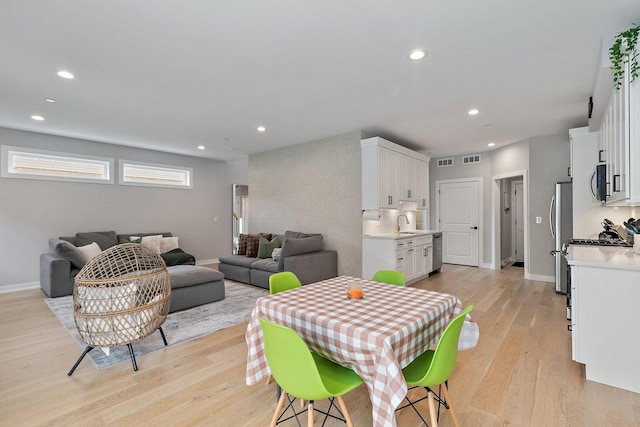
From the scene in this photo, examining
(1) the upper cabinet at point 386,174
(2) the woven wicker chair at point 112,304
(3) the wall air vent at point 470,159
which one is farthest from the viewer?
(3) the wall air vent at point 470,159

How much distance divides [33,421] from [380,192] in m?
4.51

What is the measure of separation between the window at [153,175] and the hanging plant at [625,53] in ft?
24.7

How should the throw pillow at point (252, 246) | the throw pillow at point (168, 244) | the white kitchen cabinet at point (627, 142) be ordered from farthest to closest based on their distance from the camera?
the throw pillow at point (168, 244)
the throw pillow at point (252, 246)
the white kitchen cabinet at point (627, 142)

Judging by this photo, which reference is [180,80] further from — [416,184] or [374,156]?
[416,184]

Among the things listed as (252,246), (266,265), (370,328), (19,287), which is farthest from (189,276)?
(19,287)

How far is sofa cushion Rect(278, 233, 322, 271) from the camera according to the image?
494 centimetres

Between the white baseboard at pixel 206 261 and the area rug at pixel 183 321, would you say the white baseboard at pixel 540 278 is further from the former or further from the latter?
the white baseboard at pixel 206 261

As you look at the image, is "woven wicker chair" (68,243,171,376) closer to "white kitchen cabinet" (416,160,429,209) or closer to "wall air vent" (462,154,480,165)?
"white kitchen cabinet" (416,160,429,209)

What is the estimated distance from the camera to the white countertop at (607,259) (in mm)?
2261

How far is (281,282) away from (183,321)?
184 cm

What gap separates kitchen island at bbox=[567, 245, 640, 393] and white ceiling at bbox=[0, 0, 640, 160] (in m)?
1.84

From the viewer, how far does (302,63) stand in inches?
113

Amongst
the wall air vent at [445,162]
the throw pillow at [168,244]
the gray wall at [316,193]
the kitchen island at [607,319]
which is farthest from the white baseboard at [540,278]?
the throw pillow at [168,244]

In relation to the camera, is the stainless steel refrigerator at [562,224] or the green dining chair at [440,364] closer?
the green dining chair at [440,364]
